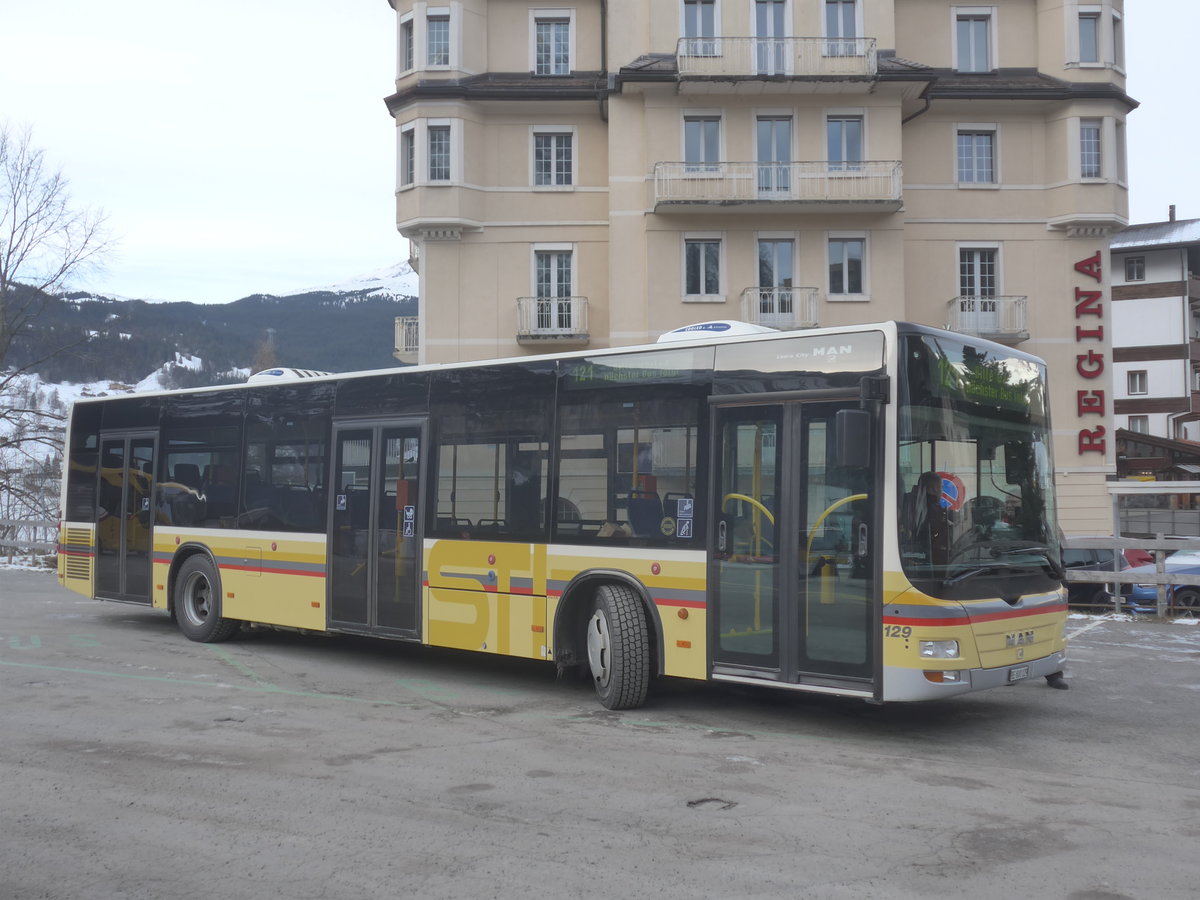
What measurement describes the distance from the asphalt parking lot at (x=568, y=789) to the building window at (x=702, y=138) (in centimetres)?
2544

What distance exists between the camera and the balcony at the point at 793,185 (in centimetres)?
3381

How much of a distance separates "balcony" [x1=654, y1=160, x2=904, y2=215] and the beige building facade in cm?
7

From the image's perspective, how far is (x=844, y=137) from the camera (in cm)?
3469

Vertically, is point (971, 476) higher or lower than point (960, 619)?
higher

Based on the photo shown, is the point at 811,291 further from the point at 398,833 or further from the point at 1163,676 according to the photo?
the point at 398,833

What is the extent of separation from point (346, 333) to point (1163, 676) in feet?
503

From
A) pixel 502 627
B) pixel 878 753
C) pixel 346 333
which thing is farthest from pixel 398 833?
pixel 346 333

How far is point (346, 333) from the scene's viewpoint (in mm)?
158875

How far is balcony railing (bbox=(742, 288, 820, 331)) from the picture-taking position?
113 feet

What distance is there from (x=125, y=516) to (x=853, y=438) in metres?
10.7

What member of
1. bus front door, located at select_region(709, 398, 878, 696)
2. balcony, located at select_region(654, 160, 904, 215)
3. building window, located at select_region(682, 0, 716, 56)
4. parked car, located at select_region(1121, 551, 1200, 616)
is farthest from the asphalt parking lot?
building window, located at select_region(682, 0, 716, 56)

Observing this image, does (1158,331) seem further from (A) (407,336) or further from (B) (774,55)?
(A) (407,336)

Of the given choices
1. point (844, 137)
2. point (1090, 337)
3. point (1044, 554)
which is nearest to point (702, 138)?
point (844, 137)

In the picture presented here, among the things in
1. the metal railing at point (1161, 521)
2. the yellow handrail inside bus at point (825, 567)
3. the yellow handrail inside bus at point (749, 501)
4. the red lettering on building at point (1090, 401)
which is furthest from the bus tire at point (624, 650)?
the red lettering on building at point (1090, 401)
